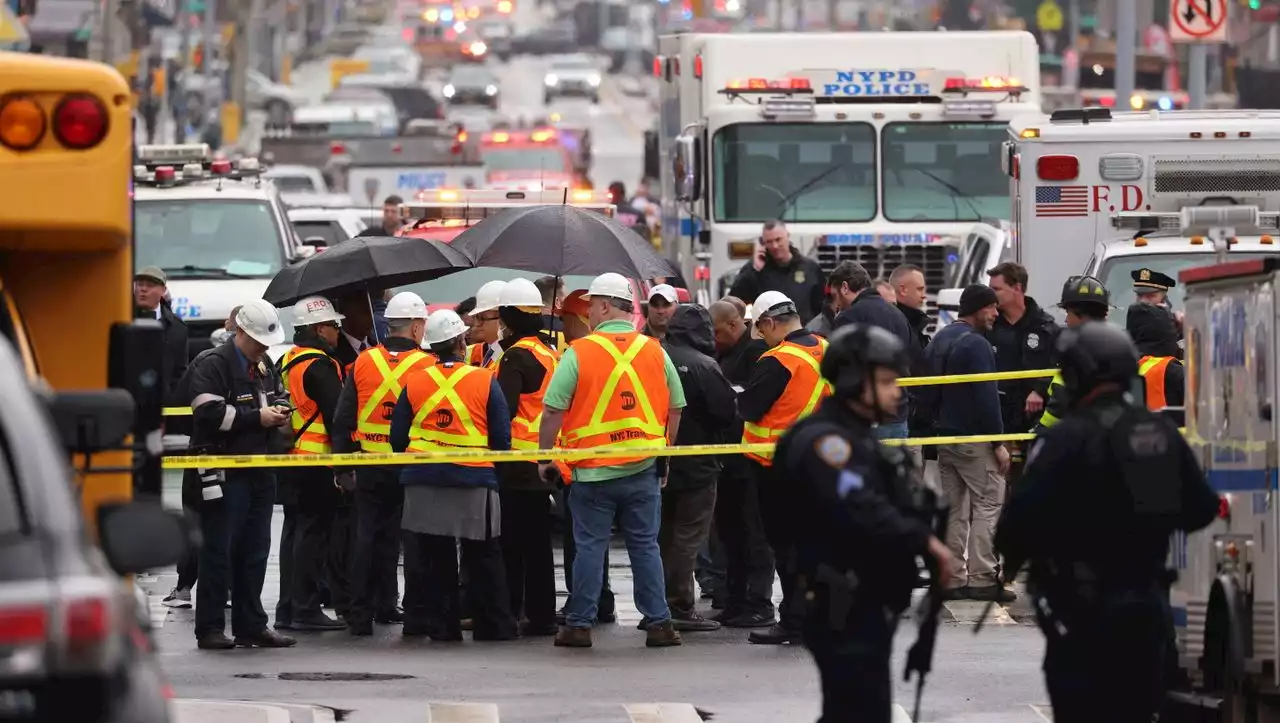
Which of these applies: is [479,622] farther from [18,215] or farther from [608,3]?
[608,3]

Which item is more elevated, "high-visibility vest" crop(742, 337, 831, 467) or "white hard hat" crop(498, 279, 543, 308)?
"white hard hat" crop(498, 279, 543, 308)

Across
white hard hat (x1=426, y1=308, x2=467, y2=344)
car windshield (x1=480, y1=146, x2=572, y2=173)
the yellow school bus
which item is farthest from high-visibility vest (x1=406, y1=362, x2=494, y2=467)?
car windshield (x1=480, y1=146, x2=572, y2=173)

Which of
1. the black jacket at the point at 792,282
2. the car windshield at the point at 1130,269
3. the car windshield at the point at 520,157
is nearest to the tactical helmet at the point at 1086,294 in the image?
the car windshield at the point at 1130,269

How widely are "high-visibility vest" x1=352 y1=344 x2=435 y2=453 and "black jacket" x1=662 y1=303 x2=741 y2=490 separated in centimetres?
132

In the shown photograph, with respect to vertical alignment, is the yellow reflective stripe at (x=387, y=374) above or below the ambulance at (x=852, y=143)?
below

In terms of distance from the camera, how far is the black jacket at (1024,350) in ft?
48.1

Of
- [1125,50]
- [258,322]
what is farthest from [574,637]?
[1125,50]

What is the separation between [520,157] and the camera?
43656 mm

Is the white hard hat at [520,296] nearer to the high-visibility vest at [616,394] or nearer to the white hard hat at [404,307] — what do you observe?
the white hard hat at [404,307]

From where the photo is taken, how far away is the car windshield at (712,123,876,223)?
71.5ft

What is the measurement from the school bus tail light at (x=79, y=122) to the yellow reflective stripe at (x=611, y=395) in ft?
17.2

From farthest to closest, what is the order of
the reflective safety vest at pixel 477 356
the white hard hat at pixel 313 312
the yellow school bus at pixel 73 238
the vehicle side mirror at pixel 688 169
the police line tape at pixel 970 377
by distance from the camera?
the vehicle side mirror at pixel 688 169 < the reflective safety vest at pixel 477 356 < the police line tape at pixel 970 377 < the white hard hat at pixel 313 312 < the yellow school bus at pixel 73 238

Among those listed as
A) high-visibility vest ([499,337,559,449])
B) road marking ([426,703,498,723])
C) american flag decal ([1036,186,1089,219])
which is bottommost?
road marking ([426,703,498,723])

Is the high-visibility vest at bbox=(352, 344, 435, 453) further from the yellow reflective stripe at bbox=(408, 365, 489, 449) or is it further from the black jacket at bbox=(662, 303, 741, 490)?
the black jacket at bbox=(662, 303, 741, 490)
